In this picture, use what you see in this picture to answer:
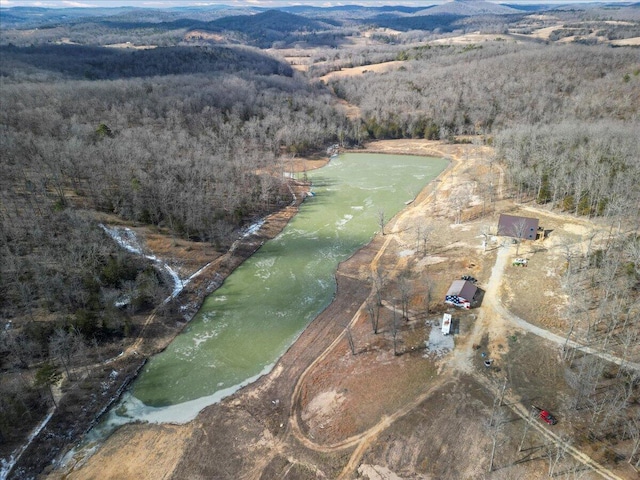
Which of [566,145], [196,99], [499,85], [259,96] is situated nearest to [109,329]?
[566,145]

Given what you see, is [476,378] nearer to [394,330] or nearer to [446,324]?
[446,324]

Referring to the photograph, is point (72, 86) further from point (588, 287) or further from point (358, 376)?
point (588, 287)

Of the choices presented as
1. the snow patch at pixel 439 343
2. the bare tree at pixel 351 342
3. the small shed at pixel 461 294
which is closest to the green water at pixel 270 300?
the bare tree at pixel 351 342

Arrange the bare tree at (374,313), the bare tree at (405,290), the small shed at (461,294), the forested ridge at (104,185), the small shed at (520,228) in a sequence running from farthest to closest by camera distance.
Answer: the small shed at (520,228) → the bare tree at (405,290) → the small shed at (461,294) → the bare tree at (374,313) → the forested ridge at (104,185)

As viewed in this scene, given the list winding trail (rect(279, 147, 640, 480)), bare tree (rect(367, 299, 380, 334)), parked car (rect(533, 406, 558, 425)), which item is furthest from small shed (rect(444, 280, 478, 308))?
parked car (rect(533, 406, 558, 425))

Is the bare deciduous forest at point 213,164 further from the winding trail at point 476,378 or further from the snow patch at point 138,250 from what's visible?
the winding trail at point 476,378

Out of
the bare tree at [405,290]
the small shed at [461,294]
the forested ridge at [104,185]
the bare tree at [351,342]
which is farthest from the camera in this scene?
the bare tree at [405,290]
